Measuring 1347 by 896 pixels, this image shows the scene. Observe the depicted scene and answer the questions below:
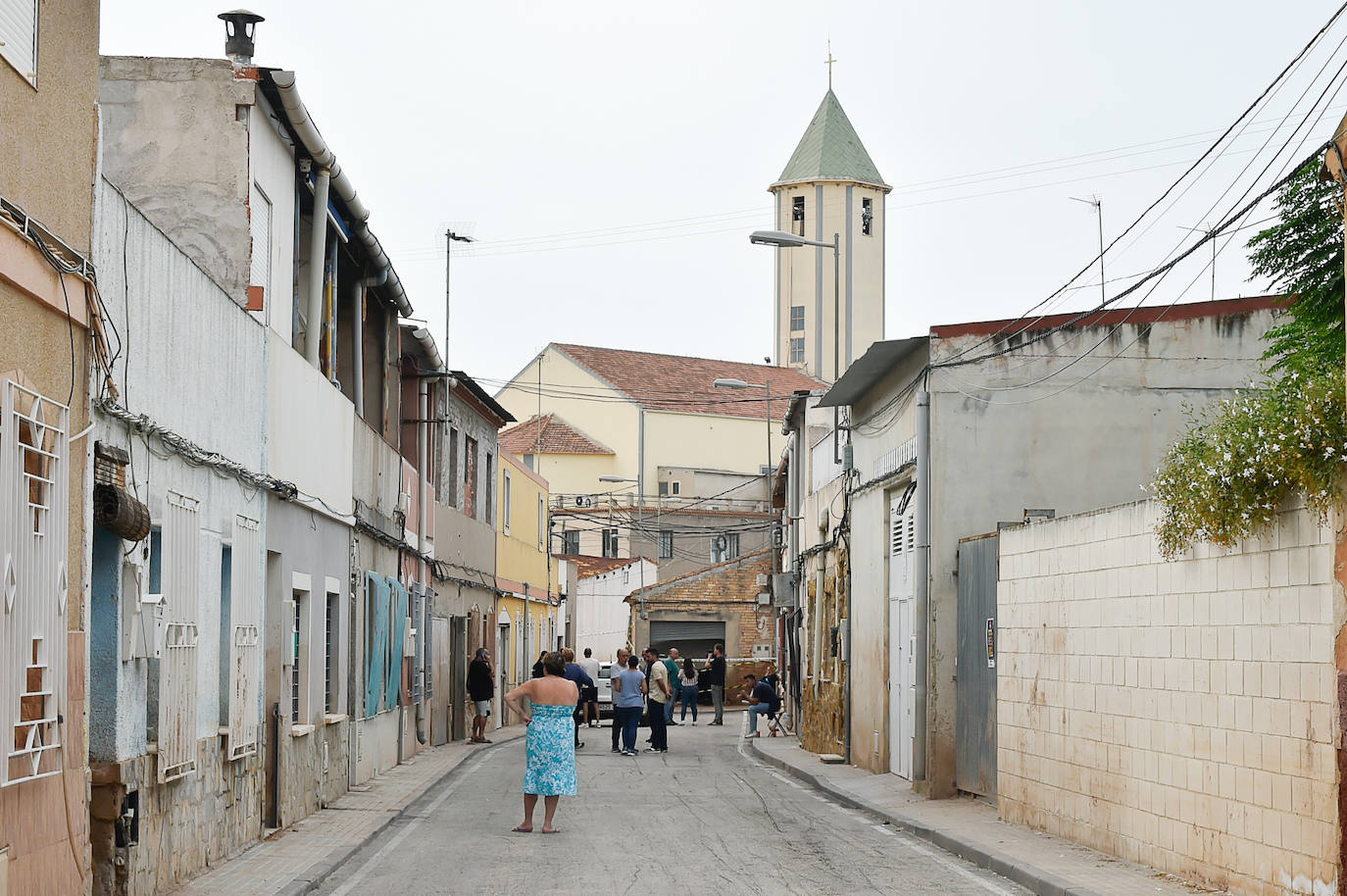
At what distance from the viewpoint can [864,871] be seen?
39.1 ft

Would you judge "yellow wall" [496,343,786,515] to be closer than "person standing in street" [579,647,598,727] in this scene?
No

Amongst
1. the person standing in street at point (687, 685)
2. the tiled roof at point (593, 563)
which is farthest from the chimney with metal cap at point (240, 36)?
the tiled roof at point (593, 563)

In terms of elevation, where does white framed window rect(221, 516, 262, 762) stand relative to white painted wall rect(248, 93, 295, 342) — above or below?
below

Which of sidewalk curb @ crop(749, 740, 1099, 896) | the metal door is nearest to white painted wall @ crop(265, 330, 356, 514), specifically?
sidewalk curb @ crop(749, 740, 1099, 896)

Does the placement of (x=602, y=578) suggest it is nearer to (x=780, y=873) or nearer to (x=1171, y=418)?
(x=1171, y=418)

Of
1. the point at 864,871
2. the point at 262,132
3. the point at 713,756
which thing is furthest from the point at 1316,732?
the point at 713,756

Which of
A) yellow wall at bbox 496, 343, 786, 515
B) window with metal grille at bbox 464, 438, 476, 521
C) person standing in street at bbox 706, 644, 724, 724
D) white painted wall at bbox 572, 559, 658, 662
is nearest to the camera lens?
window with metal grille at bbox 464, 438, 476, 521

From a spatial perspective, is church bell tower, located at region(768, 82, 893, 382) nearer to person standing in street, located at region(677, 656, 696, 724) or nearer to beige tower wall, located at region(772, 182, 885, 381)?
beige tower wall, located at region(772, 182, 885, 381)

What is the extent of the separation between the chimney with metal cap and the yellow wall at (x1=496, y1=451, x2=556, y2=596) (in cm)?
2156

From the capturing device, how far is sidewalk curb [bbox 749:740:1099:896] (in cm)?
1071

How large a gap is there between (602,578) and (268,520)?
46152 millimetres

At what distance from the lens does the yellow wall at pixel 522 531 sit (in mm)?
37594

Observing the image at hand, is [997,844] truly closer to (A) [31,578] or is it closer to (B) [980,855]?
(B) [980,855]

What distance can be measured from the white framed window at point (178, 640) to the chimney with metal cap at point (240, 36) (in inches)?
227
